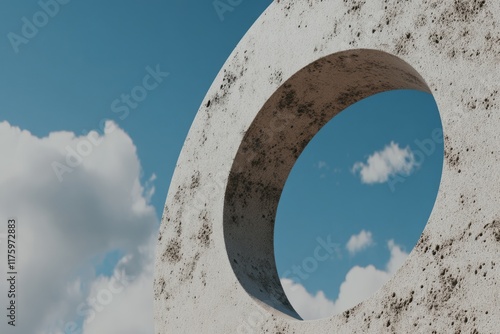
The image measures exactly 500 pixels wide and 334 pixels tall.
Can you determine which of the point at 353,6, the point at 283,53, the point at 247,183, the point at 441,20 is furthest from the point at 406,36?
the point at 247,183

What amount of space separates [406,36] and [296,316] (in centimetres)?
163

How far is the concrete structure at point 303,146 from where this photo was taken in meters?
2.88

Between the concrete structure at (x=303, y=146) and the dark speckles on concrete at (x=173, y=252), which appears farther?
the dark speckles on concrete at (x=173, y=252)

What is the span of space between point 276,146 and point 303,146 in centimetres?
20

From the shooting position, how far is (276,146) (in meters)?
4.57

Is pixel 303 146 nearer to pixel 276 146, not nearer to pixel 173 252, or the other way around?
pixel 276 146

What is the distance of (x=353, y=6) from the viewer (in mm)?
3844

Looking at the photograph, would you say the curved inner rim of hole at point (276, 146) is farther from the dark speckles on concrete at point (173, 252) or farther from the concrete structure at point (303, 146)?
the dark speckles on concrete at point (173, 252)

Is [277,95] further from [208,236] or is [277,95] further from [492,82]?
[492,82]

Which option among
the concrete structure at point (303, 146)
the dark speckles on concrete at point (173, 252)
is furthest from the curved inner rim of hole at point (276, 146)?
the dark speckles on concrete at point (173, 252)

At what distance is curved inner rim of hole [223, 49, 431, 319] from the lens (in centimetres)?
401

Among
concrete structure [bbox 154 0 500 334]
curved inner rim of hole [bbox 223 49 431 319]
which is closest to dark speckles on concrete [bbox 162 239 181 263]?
concrete structure [bbox 154 0 500 334]

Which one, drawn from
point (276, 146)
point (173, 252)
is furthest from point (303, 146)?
point (173, 252)

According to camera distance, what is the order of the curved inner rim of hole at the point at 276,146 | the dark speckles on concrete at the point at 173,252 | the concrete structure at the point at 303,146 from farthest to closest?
1. the dark speckles on concrete at the point at 173,252
2. the curved inner rim of hole at the point at 276,146
3. the concrete structure at the point at 303,146
